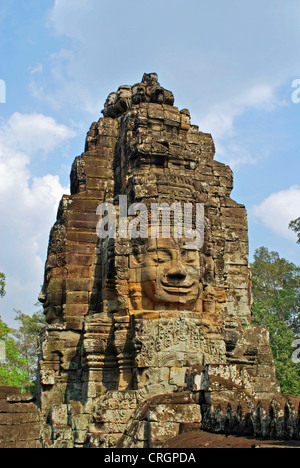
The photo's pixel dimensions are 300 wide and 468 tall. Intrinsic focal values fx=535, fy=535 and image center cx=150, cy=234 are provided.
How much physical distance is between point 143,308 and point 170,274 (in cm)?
84

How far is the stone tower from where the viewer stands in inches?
310

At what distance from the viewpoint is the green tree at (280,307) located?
83.5ft

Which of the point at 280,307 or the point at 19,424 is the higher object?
the point at 280,307

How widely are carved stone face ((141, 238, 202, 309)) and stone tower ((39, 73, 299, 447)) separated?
2 centimetres

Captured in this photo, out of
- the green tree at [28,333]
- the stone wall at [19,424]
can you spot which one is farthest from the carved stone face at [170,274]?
the green tree at [28,333]

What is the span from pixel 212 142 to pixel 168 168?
4391mm

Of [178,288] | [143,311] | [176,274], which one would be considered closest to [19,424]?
[143,311]

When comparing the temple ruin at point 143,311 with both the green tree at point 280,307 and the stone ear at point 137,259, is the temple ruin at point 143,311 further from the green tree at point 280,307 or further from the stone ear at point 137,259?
the green tree at point 280,307

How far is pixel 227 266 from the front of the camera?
567 inches

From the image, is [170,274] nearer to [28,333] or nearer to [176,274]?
[176,274]

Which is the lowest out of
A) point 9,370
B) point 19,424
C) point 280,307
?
point 19,424

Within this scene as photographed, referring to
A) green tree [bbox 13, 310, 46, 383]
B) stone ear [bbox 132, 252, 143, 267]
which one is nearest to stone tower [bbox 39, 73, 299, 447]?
stone ear [bbox 132, 252, 143, 267]

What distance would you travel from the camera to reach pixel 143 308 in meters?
9.92
